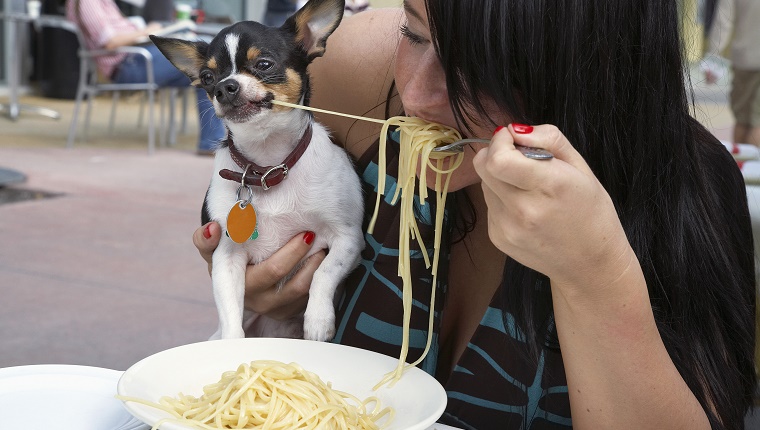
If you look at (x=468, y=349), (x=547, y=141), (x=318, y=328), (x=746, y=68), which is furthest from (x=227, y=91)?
(x=746, y=68)

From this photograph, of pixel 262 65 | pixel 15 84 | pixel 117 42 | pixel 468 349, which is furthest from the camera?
pixel 15 84

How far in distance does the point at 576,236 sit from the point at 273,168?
2.75ft

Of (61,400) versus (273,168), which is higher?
(273,168)

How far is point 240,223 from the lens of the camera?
160 cm

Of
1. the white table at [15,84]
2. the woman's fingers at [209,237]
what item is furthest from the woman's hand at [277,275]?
the white table at [15,84]

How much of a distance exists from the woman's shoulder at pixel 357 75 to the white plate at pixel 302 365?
725 millimetres

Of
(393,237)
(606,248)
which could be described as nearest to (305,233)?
(393,237)

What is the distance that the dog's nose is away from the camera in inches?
64.7

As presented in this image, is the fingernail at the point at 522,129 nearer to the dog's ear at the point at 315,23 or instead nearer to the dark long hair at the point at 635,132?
the dark long hair at the point at 635,132

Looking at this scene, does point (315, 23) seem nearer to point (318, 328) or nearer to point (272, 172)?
point (272, 172)

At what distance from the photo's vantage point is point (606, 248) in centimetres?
97

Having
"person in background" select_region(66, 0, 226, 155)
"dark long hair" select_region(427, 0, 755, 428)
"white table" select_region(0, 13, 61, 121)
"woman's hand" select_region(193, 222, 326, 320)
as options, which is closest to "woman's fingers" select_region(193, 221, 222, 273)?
"woman's hand" select_region(193, 222, 326, 320)

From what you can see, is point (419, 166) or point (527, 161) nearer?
point (527, 161)

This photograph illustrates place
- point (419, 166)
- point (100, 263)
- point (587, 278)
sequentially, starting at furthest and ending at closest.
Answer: point (100, 263) → point (419, 166) → point (587, 278)
